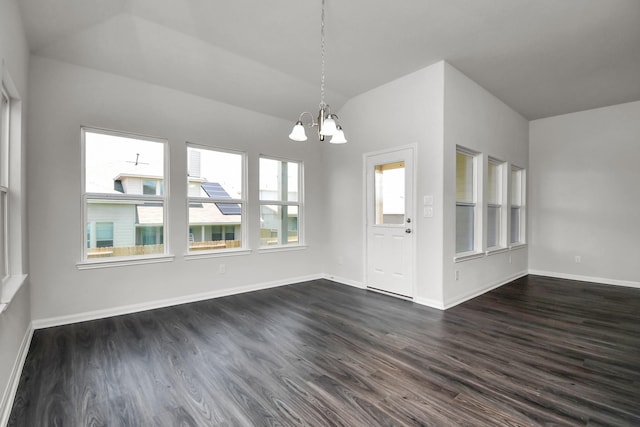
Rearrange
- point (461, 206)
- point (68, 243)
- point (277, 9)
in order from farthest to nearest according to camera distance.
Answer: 1. point (461, 206)
2. point (68, 243)
3. point (277, 9)

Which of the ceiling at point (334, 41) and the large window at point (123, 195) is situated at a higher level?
the ceiling at point (334, 41)

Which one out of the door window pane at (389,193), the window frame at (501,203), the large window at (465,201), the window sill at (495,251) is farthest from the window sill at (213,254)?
the window frame at (501,203)

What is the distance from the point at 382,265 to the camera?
4.52m

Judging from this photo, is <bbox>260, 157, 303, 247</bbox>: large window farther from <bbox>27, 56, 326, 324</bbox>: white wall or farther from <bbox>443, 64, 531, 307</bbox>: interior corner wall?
<bbox>443, 64, 531, 307</bbox>: interior corner wall

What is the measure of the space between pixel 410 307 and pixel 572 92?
13.8 ft

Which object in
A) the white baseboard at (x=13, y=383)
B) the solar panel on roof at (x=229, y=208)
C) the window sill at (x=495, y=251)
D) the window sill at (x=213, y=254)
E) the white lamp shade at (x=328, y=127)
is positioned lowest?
the white baseboard at (x=13, y=383)

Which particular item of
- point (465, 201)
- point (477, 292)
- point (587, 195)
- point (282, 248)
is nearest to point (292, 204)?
point (282, 248)

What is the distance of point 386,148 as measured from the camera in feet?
14.5

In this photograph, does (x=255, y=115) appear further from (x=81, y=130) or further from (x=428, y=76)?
(x=428, y=76)

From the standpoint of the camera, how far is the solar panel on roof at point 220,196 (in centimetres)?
432

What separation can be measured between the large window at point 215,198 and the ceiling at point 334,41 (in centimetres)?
84

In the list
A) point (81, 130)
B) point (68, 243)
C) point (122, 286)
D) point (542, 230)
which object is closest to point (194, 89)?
point (81, 130)

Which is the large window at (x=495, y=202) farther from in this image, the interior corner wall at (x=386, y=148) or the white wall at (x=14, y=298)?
the white wall at (x=14, y=298)

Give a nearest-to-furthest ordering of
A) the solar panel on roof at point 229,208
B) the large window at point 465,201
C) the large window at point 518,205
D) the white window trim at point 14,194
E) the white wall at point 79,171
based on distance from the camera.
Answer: the white window trim at point 14,194, the white wall at point 79,171, the large window at point 465,201, the solar panel on roof at point 229,208, the large window at point 518,205
